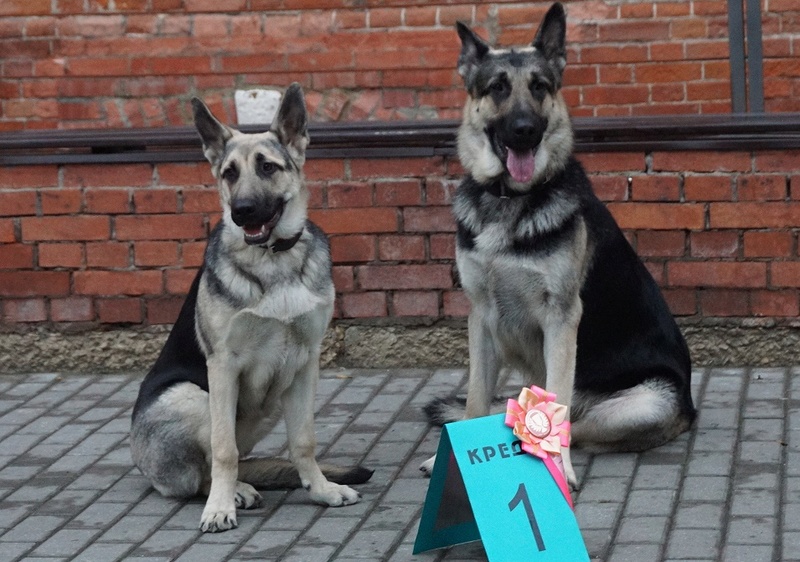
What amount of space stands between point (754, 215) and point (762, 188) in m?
0.14

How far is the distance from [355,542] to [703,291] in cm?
290

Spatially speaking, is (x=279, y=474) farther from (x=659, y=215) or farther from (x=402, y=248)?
(x=659, y=215)

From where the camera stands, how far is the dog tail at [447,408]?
5.67m

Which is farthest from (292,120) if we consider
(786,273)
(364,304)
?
(786,273)

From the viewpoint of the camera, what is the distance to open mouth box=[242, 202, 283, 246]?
182 inches

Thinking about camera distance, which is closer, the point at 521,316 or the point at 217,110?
the point at 521,316

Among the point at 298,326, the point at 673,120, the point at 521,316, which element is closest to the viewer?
the point at 298,326

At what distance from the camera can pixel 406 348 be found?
686cm

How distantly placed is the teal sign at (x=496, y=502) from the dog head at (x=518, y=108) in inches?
50.1

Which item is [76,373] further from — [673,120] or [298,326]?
[673,120]

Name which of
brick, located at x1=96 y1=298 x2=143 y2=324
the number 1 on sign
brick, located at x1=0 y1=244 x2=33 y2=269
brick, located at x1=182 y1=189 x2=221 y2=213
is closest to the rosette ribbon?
the number 1 on sign

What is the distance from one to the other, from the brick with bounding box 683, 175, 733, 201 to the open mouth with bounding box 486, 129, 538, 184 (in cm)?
170

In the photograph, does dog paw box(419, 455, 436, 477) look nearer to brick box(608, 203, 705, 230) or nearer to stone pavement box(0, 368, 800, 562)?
stone pavement box(0, 368, 800, 562)

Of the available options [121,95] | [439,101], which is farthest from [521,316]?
[121,95]
